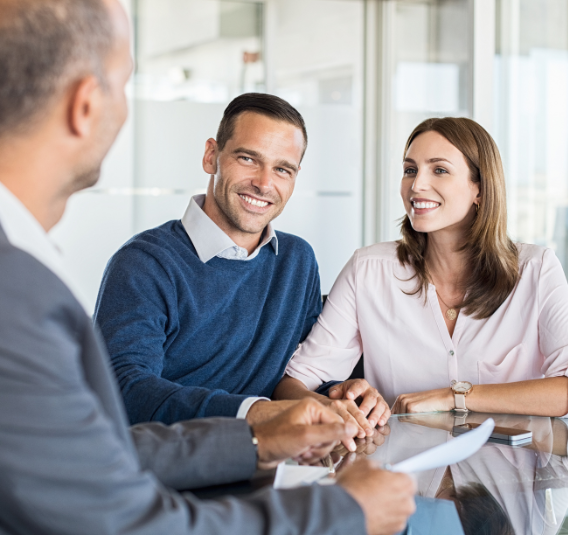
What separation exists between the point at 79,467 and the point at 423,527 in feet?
1.93

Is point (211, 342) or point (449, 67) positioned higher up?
point (449, 67)

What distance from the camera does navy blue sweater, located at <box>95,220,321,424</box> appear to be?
175 cm

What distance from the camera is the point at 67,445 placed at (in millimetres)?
674

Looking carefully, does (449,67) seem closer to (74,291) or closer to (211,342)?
(211,342)

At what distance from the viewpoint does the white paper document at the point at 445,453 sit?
99 centimetres

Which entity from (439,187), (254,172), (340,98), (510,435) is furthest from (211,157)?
(340,98)

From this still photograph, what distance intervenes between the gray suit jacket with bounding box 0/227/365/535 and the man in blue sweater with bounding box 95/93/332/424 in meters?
0.81

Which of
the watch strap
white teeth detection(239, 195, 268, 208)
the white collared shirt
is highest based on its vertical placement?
white teeth detection(239, 195, 268, 208)

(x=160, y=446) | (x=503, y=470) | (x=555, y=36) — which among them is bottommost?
(x=503, y=470)

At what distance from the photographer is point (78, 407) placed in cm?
69

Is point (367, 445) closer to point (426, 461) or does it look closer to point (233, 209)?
point (426, 461)

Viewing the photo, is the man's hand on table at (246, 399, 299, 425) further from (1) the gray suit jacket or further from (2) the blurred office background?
(2) the blurred office background

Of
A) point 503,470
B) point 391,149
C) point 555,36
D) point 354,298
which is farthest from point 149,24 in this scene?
point 503,470

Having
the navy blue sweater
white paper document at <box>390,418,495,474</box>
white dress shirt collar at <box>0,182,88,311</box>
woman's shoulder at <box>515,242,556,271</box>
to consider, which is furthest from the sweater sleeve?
woman's shoulder at <box>515,242,556,271</box>
